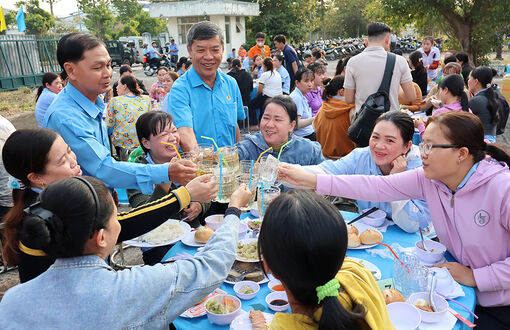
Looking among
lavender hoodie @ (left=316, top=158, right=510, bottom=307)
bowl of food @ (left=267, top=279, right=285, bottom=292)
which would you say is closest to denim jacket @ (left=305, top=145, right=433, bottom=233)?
lavender hoodie @ (left=316, top=158, right=510, bottom=307)

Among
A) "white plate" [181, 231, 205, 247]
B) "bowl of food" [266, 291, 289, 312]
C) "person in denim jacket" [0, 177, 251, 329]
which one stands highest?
"person in denim jacket" [0, 177, 251, 329]

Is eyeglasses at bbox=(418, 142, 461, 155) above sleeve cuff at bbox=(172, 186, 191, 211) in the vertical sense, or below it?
above

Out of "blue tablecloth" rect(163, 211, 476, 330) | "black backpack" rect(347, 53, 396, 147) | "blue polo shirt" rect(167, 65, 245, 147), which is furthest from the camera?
"black backpack" rect(347, 53, 396, 147)

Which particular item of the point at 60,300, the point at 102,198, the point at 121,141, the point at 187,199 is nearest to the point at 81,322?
the point at 60,300

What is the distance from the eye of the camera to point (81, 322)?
3.98ft

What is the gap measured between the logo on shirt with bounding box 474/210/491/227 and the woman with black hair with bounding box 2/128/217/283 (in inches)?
57.4

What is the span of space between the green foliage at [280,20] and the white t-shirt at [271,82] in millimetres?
19919

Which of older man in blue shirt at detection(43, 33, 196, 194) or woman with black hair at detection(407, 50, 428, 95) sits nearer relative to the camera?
older man in blue shirt at detection(43, 33, 196, 194)

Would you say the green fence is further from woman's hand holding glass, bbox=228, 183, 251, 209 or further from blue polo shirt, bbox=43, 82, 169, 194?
woman's hand holding glass, bbox=228, 183, 251, 209

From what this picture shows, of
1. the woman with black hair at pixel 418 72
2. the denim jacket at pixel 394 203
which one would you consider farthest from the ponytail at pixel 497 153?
the woman with black hair at pixel 418 72

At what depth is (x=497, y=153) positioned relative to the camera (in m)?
2.05

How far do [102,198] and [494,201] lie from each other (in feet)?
6.38

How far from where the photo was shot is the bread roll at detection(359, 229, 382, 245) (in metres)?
2.21

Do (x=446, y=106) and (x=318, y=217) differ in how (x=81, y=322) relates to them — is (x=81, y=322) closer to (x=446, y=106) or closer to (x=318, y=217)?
(x=318, y=217)
